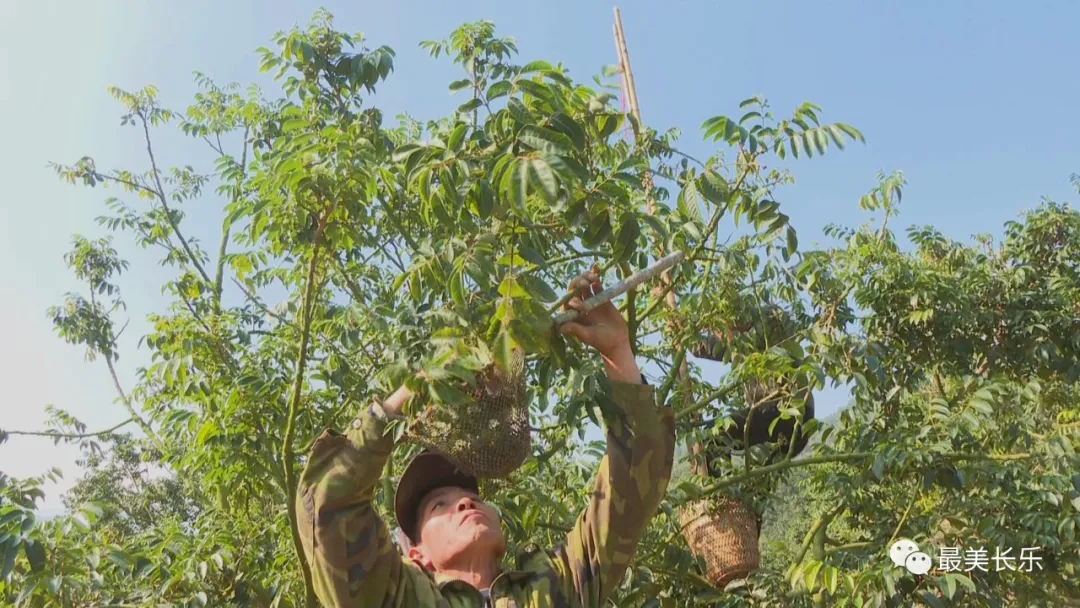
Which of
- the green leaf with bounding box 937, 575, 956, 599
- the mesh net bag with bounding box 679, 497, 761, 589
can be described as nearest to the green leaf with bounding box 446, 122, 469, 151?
the green leaf with bounding box 937, 575, 956, 599

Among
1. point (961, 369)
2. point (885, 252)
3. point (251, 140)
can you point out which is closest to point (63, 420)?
point (251, 140)

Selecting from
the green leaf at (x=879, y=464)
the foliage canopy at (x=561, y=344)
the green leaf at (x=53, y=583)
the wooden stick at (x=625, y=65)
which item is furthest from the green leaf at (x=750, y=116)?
the wooden stick at (x=625, y=65)

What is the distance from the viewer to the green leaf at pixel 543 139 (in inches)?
59.2

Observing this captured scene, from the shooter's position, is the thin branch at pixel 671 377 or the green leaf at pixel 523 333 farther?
the thin branch at pixel 671 377

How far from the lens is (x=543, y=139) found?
1.52 meters

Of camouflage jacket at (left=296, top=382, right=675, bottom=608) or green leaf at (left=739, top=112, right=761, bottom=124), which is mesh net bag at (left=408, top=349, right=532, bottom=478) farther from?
green leaf at (left=739, top=112, right=761, bottom=124)

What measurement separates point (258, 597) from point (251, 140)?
2194 mm

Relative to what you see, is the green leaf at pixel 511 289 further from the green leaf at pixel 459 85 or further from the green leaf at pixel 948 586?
the green leaf at pixel 948 586

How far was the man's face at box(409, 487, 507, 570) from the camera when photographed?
6.72 feet

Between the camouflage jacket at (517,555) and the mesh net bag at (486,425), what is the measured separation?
4.6 inches

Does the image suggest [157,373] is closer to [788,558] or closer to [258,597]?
[258,597]

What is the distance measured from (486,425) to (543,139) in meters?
0.64

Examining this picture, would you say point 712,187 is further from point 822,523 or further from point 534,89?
point 822,523

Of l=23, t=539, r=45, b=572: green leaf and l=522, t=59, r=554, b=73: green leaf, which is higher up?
l=522, t=59, r=554, b=73: green leaf
